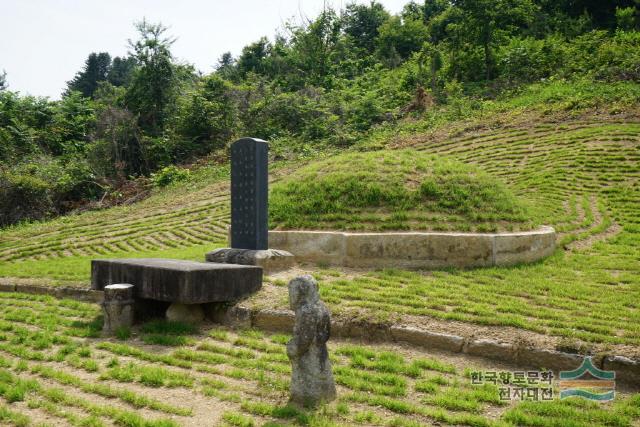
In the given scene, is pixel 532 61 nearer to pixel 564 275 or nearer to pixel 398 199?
pixel 398 199

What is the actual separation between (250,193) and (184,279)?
2244mm

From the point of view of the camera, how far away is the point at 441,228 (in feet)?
27.9

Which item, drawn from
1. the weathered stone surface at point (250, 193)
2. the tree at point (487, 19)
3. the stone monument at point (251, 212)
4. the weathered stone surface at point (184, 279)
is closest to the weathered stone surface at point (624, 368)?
the weathered stone surface at point (184, 279)

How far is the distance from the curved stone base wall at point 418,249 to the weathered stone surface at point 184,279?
1.57m

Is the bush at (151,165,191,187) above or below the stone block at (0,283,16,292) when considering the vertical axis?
above

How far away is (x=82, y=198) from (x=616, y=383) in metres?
21.5

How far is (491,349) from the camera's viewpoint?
5.43m

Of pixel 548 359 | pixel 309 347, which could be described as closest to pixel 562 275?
pixel 548 359

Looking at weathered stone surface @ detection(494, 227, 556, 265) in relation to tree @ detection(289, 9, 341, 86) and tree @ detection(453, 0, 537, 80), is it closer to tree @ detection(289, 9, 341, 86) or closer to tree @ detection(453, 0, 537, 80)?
tree @ detection(453, 0, 537, 80)

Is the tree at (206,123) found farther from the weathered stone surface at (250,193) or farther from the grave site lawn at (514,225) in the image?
the weathered stone surface at (250,193)

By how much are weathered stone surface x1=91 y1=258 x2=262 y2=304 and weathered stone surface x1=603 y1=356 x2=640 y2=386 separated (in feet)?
13.6

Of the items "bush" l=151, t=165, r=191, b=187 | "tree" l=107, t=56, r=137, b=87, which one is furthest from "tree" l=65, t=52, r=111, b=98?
"bush" l=151, t=165, r=191, b=187

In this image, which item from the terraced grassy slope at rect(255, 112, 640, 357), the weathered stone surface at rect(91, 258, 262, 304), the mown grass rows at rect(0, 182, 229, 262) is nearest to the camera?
the terraced grassy slope at rect(255, 112, 640, 357)

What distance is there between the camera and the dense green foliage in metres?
22.3
